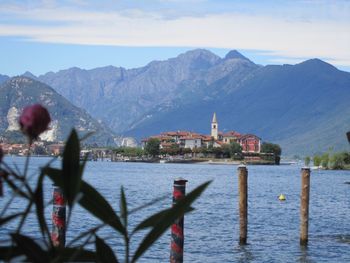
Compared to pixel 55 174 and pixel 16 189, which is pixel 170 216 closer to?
pixel 55 174

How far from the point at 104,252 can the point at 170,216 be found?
0.36m

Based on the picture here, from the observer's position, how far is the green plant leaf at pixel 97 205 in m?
3.38

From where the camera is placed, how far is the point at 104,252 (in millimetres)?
3453

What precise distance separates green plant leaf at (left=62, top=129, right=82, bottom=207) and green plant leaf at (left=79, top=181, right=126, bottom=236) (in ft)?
1.00

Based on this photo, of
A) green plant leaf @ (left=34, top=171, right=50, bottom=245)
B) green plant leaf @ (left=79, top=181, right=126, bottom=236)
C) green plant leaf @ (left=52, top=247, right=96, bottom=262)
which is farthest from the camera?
green plant leaf @ (left=79, top=181, right=126, bottom=236)

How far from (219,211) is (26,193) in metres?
45.9

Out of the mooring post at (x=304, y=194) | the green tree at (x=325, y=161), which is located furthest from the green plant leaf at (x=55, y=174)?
the green tree at (x=325, y=161)

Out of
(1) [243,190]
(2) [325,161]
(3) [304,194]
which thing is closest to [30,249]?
(1) [243,190]

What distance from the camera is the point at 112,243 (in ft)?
93.5

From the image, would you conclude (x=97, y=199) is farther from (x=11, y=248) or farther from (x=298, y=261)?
(x=298, y=261)

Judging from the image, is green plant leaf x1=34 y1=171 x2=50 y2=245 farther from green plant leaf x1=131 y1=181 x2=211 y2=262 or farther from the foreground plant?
green plant leaf x1=131 y1=181 x2=211 y2=262

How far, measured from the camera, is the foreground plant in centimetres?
304

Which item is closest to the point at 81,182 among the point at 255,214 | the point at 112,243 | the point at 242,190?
the point at 242,190

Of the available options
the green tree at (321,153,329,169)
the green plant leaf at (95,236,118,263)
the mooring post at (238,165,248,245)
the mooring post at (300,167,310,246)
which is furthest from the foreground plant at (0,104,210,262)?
the green tree at (321,153,329,169)
